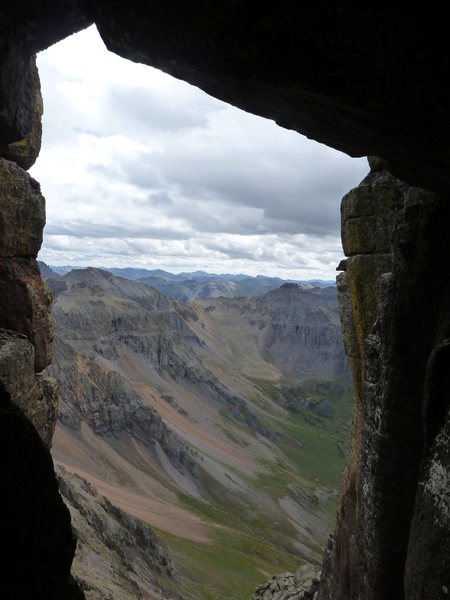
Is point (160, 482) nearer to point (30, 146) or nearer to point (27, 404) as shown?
point (27, 404)

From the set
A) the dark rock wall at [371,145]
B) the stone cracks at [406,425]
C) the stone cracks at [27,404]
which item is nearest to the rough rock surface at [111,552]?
the stone cracks at [27,404]

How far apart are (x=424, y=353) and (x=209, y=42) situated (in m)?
8.74

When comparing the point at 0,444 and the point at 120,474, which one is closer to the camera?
the point at 0,444

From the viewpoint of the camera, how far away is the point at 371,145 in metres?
10.0

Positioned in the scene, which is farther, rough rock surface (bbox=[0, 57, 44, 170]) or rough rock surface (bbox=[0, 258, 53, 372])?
rough rock surface (bbox=[0, 258, 53, 372])

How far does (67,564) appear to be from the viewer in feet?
37.0

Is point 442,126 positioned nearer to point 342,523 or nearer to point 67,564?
point 67,564

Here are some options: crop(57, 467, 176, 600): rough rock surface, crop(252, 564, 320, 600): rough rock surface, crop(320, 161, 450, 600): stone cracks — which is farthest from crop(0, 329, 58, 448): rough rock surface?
crop(252, 564, 320, 600): rough rock surface

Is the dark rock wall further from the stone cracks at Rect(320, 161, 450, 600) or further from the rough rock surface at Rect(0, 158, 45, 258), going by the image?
Answer: the rough rock surface at Rect(0, 158, 45, 258)

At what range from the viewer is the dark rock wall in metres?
7.09

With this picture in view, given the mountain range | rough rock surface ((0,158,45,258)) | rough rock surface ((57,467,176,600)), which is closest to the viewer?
rough rock surface ((0,158,45,258))

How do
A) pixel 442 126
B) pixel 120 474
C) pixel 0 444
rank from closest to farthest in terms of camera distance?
pixel 442 126 → pixel 0 444 → pixel 120 474

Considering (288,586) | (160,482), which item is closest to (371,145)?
(288,586)

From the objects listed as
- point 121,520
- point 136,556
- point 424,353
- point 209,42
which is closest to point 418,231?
point 424,353
